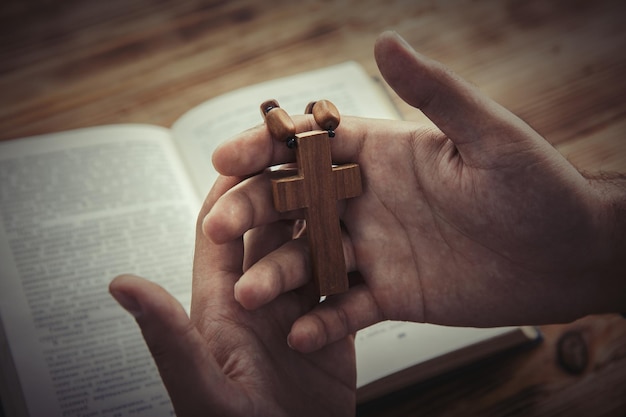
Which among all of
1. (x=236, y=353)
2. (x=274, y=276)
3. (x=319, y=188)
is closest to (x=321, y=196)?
(x=319, y=188)

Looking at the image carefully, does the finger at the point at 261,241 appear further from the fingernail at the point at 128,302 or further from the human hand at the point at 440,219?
the fingernail at the point at 128,302

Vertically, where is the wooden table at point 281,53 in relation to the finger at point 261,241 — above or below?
above

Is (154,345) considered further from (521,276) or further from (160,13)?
(160,13)

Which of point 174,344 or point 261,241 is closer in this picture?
point 174,344

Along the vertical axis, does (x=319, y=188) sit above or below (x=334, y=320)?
above

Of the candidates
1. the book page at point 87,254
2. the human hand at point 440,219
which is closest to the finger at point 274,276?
the human hand at point 440,219

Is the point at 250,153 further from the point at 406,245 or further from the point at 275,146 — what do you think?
the point at 406,245

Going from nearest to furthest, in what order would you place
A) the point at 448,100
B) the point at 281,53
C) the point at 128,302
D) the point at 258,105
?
the point at 128,302 → the point at 448,100 → the point at 258,105 → the point at 281,53

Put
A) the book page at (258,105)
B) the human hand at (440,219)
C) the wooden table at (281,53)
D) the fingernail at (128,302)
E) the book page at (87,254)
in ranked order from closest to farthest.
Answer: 1. the fingernail at (128,302)
2. the human hand at (440,219)
3. the book page at (87,254)
4. the book page at (258,105)
5. the wooden table at (281,53)
